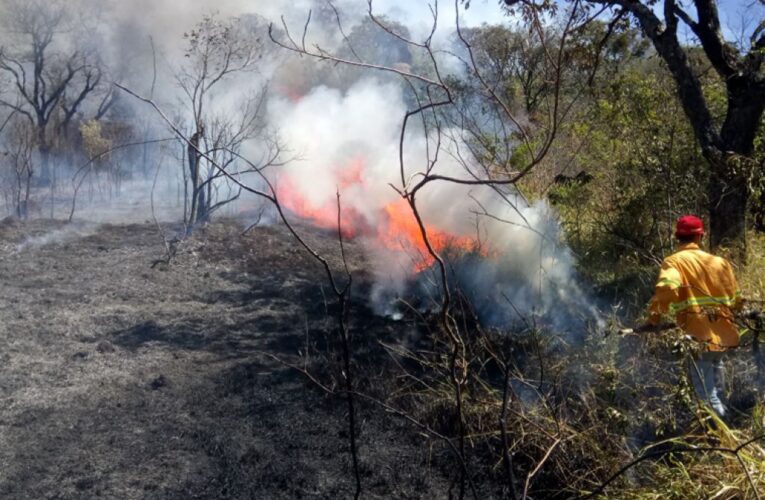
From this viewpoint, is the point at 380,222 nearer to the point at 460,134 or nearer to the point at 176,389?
the point at 176,389

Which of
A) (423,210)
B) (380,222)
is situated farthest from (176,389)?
(380,222)

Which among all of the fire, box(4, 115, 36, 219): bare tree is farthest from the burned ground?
box(4, 115, 36, 219): bare tree

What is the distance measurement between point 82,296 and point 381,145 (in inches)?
351

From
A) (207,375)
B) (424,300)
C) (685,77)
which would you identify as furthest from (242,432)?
(685,77)

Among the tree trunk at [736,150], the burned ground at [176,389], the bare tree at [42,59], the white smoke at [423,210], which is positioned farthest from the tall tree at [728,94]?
the bare tree at [42,59]

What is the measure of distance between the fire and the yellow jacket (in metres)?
4.14

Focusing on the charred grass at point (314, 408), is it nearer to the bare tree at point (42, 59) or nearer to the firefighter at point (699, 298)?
the firefighter at point (699, 298)

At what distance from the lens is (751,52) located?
24.0ft

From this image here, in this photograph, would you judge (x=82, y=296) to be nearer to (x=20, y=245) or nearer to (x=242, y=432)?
(x=20, y=245)

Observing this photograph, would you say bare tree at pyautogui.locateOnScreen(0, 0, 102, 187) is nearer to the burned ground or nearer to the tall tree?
the burned ground

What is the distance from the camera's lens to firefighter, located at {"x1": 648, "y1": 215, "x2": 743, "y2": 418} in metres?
4.41

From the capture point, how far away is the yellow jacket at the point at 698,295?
4.40 meters

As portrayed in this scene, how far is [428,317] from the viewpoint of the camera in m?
8.20

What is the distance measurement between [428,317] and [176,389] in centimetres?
331
